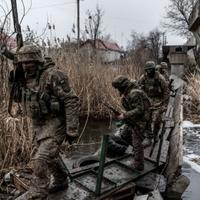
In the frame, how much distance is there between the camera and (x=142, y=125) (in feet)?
14.3

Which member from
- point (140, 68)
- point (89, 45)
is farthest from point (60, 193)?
point (140, 68)

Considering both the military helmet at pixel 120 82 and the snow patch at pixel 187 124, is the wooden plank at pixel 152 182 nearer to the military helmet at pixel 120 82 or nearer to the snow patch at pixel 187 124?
the military helmet at pixel 120 82

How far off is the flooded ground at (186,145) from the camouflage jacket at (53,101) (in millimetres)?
2159

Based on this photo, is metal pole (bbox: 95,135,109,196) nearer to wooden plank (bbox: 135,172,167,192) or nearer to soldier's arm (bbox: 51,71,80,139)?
soldier's arm (bbox: 51,71,80,139)

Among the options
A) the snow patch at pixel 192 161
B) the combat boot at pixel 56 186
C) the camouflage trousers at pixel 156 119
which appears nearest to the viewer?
the combat boot at pixel 56 186

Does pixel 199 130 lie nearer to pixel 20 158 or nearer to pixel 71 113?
pixel 20 158

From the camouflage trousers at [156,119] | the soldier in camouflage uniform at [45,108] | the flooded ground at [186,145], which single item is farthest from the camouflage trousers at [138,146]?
the camouflage trousers at [156,119]

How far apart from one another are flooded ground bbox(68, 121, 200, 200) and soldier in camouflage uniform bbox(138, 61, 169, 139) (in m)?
1.01

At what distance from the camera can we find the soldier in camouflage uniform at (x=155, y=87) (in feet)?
21.4

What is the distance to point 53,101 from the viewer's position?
3318 millimetres

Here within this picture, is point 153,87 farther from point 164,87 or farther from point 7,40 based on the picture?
point 7,40

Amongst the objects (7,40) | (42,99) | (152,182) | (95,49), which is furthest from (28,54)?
(95,49)

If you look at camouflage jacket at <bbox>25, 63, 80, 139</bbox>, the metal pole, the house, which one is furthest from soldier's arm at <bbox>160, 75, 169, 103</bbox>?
camouflage jacket at <bbox>25, 63, 80, 139</bbox>

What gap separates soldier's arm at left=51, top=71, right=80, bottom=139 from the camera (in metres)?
3.28
